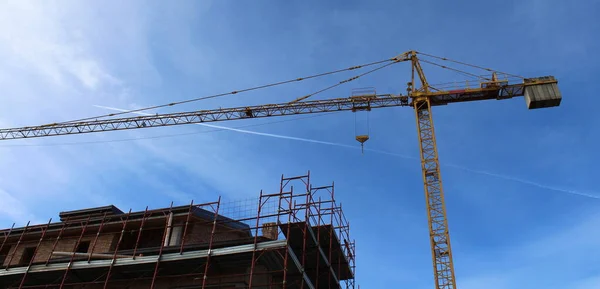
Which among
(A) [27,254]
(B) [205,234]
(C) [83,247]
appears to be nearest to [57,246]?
(C) [83,247]

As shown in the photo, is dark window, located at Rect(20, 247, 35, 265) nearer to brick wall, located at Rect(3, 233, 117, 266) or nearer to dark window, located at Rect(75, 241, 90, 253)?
brick wall, located at Rect(3, 233, 117, 266)

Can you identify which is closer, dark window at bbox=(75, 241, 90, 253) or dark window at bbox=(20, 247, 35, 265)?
dark window at bbox=(75, 241, 90, 253)

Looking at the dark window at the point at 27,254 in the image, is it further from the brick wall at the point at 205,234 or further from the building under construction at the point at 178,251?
the brick wall at the point at 205,234

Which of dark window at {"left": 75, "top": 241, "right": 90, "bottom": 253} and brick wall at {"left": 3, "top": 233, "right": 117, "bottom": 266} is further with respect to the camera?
dark window at {"left": 75, "top": 241, "right": 90, "bottom": 253}

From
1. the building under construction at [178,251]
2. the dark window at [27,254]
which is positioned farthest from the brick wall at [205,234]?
the dark window at [27,254]

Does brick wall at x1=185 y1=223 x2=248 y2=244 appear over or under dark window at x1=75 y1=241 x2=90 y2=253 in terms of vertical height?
under

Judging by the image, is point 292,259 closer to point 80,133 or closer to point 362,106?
point 362,106

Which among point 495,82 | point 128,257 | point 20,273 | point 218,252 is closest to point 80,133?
point 20,273

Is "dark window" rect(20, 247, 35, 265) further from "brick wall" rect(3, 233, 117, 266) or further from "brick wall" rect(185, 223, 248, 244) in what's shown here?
"brick wall" rect(185, 223, 248, 244)

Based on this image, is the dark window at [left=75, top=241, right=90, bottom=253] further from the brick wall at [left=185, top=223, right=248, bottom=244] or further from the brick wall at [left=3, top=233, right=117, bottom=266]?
the brick wall at [left=185, top=223, right=248, bottom=244]

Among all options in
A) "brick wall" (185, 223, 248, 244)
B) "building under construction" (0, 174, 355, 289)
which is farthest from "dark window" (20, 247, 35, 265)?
"brick wall" (185, 223, 248, 244)

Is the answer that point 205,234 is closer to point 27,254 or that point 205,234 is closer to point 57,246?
point 57,246

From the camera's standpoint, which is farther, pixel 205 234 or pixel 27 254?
pixel 27 254

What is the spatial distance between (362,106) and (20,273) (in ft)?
104
